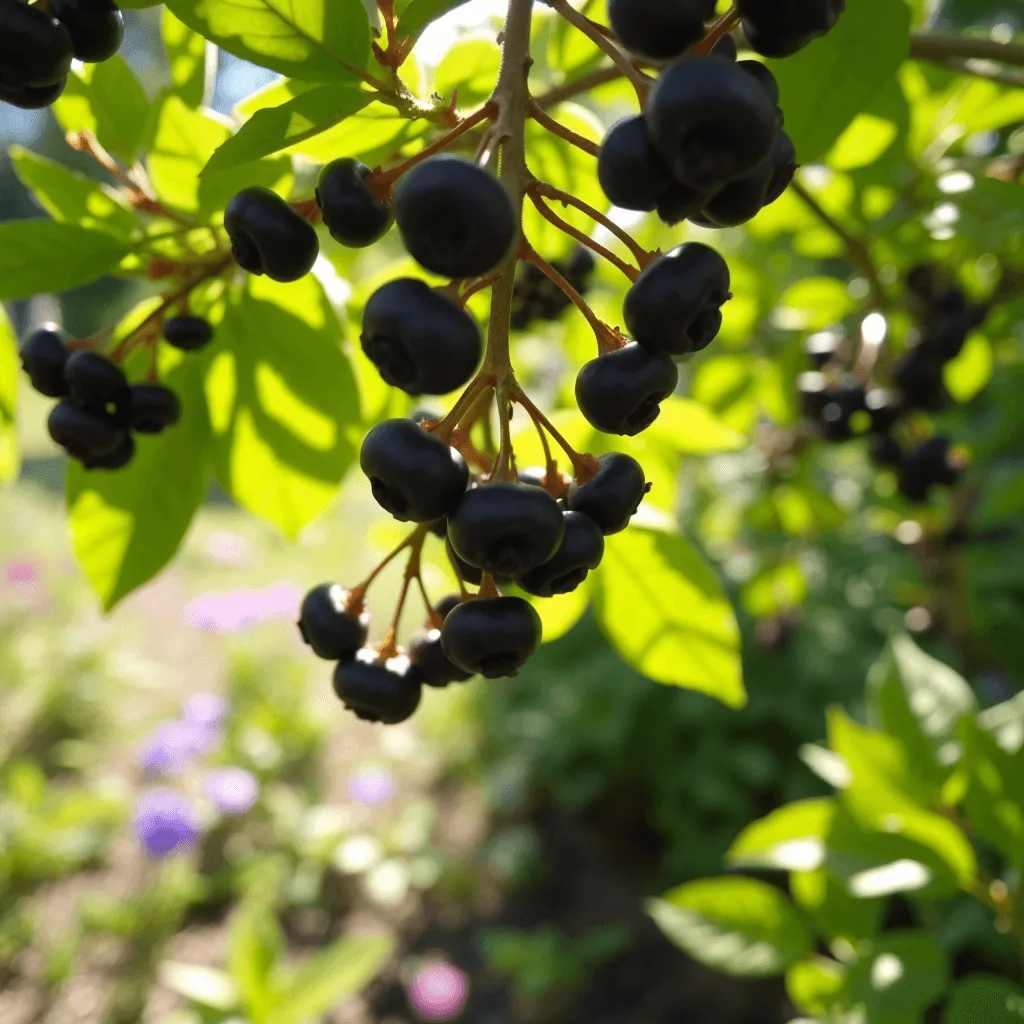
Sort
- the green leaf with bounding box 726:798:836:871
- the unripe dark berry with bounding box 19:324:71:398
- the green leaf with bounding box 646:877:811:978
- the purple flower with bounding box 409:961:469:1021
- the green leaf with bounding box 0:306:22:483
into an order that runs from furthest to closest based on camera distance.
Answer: the purple flower with bounding box 409:961:469:1021 < the green leaf with bounding box 646:877:811:978 < the green leaf with bounding box 726:798:836:871 < the green leaf with bounding box 0:306:22:483 < the unripe dark berry with bounding box 19:324:71:398

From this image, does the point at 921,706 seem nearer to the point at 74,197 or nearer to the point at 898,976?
the point at 898,976

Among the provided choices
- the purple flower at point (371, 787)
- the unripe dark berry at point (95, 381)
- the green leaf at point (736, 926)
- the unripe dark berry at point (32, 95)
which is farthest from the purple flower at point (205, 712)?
the unripe dark berry at point (32, 95)

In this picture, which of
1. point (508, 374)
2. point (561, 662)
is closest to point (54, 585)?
point (561, 662)

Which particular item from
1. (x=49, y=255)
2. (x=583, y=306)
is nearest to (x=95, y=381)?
(x=49, y=255)

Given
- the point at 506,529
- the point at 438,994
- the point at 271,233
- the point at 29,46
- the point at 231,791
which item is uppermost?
the point at 29,46

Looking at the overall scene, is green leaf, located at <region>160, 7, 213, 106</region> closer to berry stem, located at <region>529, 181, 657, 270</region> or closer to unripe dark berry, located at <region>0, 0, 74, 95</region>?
unripe dark berry, located at <region>0, 0, 74, 95</region>

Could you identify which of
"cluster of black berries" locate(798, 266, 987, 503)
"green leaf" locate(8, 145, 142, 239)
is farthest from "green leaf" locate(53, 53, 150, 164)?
"cluster of black berries" locate(798, 266, 987, 503)

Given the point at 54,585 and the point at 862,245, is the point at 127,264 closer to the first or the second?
the point at 862,245
